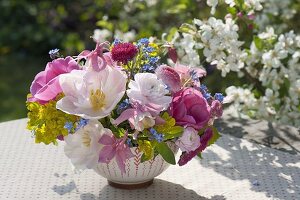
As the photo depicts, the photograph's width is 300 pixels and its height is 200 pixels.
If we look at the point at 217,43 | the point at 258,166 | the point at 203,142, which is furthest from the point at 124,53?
the point at 217,43

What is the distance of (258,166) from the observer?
2.08 meters

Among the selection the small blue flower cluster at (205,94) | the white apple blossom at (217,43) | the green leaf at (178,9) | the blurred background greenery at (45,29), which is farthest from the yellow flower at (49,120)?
the blurred background greenery at (45,29)

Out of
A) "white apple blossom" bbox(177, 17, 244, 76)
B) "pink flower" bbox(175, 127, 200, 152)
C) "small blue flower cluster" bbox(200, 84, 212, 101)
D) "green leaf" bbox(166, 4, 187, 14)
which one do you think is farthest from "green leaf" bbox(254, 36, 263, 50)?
"pink flower" bbox(175, 127, 200, 152)

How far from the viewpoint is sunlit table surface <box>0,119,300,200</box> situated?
6.10ft

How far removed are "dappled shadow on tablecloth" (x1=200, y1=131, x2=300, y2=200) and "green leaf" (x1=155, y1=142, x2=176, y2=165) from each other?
361mm

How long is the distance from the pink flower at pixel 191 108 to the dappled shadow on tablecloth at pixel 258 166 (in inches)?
13.7

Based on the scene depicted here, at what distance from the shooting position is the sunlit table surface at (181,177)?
1858 millimetres

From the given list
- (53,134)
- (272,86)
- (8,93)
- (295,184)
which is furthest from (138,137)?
(8,93)

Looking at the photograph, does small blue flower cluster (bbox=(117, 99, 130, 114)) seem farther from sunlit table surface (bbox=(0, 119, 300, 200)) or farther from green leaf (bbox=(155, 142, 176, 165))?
sunlit table surface (bbox=(0, 119, 300, 200))

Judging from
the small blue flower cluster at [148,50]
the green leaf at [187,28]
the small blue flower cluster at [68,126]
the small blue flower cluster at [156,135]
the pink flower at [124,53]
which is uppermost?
the pink flower at [124,53]

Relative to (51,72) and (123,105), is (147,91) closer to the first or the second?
(123,105)

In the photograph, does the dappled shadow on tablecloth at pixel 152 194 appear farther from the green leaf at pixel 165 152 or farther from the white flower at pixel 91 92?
the white flower at pixel 91 92

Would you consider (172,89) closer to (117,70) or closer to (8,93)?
(117,70)

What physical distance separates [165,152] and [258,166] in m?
0.52
